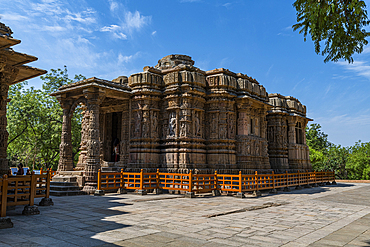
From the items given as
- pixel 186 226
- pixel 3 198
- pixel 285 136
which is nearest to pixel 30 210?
pixel 3 198

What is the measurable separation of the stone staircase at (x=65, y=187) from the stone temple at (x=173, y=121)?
0.68 m

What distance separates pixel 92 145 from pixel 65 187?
2.30m

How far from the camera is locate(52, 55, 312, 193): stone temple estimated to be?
1585 centimetres

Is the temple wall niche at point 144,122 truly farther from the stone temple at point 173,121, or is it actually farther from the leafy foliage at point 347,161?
the leafy foliage at point 347,161

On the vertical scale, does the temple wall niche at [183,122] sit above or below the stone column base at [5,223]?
above

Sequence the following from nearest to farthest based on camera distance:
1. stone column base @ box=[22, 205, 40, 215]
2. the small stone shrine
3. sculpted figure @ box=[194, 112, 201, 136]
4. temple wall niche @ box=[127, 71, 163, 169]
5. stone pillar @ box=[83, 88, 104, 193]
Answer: stone column base @ box=[22, 205, 40, 215]
the small stone shrine
stone pillar @ box=[83, 88, 104, 193]
temple wall niche @ box=[127, 71, 163, 169]
sculpted figure @ box=[194, 112, 201, 136]

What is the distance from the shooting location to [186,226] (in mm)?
7148

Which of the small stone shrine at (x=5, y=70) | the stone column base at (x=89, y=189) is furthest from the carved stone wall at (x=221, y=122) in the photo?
the small stone shrine at (x=5, y=70)

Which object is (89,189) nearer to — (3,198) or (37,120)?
(3,198)

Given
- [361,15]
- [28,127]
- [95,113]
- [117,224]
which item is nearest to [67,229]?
Result: [117,224]

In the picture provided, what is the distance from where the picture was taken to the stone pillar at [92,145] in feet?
46.8

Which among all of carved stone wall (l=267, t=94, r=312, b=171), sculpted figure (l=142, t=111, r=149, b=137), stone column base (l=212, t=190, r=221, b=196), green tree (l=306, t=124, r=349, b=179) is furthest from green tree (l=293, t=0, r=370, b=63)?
green tree (l=306, t=124, r=349, b=179)

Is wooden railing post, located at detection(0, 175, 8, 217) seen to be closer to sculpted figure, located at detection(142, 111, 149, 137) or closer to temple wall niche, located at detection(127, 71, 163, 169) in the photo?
temple wall niche, located at detection(127, 71, 163, 169)

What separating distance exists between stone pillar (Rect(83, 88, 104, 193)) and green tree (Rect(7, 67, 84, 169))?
14573 mm
